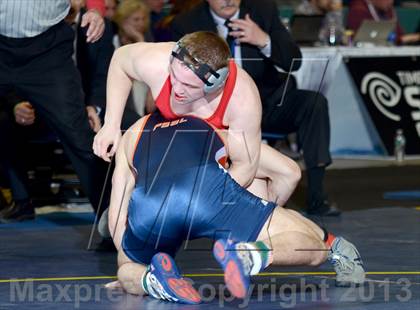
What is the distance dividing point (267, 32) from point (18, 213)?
1900 mm

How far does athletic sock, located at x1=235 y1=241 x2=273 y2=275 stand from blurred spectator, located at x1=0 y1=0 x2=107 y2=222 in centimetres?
192

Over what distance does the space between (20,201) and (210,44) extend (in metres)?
2.93

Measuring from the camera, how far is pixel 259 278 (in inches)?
221

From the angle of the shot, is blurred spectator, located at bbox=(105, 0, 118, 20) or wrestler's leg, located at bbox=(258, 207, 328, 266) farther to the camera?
blurred spectator, located at bbox=(105, 0, 118, 20)

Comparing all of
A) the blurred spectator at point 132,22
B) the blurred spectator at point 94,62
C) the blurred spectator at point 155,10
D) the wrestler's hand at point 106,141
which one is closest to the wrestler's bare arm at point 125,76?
the wrestler's hand at point 106,141

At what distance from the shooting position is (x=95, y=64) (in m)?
7.67

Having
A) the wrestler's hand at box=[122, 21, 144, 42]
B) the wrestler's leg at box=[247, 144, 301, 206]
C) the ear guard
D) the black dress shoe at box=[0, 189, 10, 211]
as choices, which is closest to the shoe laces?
the ear guard

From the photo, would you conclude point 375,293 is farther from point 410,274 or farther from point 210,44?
point 210,44

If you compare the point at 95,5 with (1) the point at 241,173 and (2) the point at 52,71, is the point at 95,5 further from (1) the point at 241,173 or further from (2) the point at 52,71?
(1) the point at 241,173

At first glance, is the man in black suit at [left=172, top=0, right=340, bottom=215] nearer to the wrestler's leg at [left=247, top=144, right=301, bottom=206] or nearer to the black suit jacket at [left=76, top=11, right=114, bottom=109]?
the black suit jacket at [left=76, top=11, right=114, bottom=109]

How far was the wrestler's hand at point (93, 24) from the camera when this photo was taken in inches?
260

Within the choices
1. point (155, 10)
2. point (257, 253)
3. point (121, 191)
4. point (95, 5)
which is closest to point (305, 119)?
point (95, 5)

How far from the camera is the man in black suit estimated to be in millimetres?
7809

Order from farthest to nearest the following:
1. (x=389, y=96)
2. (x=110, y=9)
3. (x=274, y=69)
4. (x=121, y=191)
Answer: (x=389, y=96) → (x=110, y=9) → (x=274, y=69) → (x=121, y=191)
